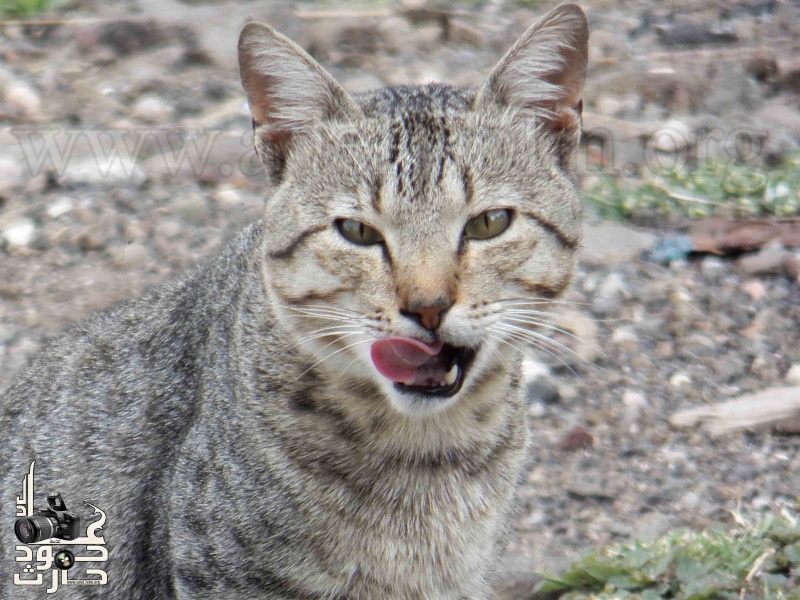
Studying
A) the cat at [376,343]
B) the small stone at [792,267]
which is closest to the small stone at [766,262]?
the small stone at [792,267]

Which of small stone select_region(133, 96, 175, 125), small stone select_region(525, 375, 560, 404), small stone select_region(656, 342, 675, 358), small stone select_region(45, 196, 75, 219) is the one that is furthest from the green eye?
small stone select_region(133, 96, 175, 125)

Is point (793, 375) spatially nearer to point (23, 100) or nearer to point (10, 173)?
point (10, 173)

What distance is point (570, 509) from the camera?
468 centimetres

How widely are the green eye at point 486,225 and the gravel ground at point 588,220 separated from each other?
90 centimetres

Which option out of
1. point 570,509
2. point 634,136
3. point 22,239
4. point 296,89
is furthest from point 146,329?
point 634,136

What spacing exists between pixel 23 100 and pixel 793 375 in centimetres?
509

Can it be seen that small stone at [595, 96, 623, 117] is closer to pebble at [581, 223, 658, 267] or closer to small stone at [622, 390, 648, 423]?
pebble at [581, 223, 658, 267]

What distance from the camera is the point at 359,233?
11.2 feet

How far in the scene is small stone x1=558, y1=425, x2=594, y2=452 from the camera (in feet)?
16.3

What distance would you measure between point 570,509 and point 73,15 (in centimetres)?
572

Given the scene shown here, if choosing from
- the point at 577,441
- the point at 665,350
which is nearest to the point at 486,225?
the point at 577,441

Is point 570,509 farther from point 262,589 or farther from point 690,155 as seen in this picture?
point 690,155

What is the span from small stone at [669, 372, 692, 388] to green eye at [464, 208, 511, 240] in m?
2.11

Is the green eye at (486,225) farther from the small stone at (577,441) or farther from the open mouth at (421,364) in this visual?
the small stone at (577,441)
